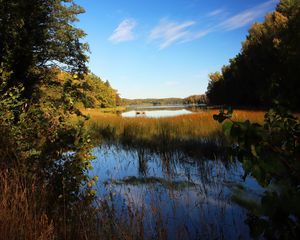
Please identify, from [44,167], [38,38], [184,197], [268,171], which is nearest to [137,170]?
[184,197]

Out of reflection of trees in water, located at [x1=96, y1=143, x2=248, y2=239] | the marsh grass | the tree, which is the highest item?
the tree

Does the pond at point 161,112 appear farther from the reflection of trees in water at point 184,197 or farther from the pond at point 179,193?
the reflection of trees in water at point 184,197

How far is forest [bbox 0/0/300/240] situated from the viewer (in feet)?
5.83

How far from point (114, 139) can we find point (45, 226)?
1266 cm

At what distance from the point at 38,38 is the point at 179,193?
1682 cm

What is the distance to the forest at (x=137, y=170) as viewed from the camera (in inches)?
69.9

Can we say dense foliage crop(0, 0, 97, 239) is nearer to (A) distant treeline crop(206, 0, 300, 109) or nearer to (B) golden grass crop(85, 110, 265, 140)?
(B) golden grass crop(85, 110, 265, 140)

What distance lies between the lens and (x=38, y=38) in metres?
19.9

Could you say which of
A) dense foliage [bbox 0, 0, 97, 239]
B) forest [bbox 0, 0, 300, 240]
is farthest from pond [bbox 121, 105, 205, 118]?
dense foliage [bbox 0, 0, 97, 239]

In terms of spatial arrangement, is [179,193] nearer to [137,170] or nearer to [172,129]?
[137,170]

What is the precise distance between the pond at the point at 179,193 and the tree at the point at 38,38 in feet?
33.3

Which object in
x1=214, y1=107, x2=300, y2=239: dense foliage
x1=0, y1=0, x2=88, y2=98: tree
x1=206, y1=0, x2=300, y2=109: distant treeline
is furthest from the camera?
x1=206, y1=0, x2=300, y2=109: distant treeline

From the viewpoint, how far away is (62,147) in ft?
15.8

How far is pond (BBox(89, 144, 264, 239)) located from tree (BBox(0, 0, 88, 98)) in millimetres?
10139
